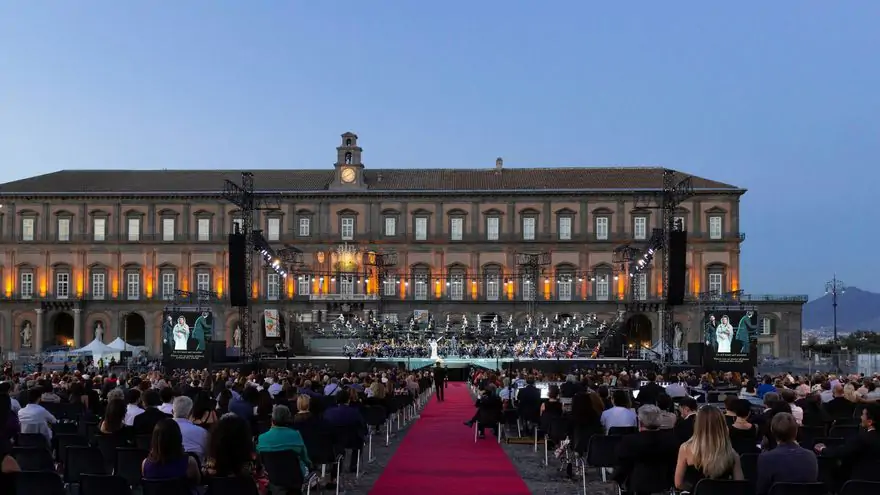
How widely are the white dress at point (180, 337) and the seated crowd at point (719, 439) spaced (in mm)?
23905

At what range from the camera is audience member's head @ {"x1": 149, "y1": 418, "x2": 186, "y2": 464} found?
7.67 metres

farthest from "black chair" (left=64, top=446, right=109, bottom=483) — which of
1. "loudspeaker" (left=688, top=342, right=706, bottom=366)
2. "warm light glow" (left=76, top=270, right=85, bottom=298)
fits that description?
"warm light glow" (left=76, top=270, right=85, bottom=298)

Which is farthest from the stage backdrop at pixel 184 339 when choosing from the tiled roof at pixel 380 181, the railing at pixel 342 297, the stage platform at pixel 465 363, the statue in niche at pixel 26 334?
the statue in niche at pixel 26 334

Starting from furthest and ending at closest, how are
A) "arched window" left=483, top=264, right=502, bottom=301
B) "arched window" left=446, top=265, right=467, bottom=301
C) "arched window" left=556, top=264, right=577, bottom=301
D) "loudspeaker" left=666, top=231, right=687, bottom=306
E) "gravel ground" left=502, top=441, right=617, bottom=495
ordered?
"arched window" left=446, top=265, right=467, bottom=301 → "arched window" left=483, top=264, right=502, bottom=301 → "arched window" left=556, top=264, right=577, bottom=301 → "loudspeaker" left=666, top=231, right=687, bottom=306 → "gravel ground" left=502, top=441, right=617, bottom=495

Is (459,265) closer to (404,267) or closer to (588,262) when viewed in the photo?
(404,267)

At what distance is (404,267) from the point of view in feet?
230

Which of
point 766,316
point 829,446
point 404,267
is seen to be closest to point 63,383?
point 829,446

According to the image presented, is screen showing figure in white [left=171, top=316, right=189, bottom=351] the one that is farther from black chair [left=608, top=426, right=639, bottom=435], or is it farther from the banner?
black chair [left=608, top=426, right=639, bottom=435]

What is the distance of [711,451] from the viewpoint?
7.78 m

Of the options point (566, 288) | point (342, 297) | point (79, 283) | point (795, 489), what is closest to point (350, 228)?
point (342, 297)

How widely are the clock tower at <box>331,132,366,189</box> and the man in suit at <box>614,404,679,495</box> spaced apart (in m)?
61.5

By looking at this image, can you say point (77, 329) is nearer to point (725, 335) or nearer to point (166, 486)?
point (725, 335)

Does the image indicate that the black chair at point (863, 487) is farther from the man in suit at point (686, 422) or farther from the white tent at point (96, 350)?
the white tent at point (96, 350)

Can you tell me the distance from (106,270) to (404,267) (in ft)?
66.2
